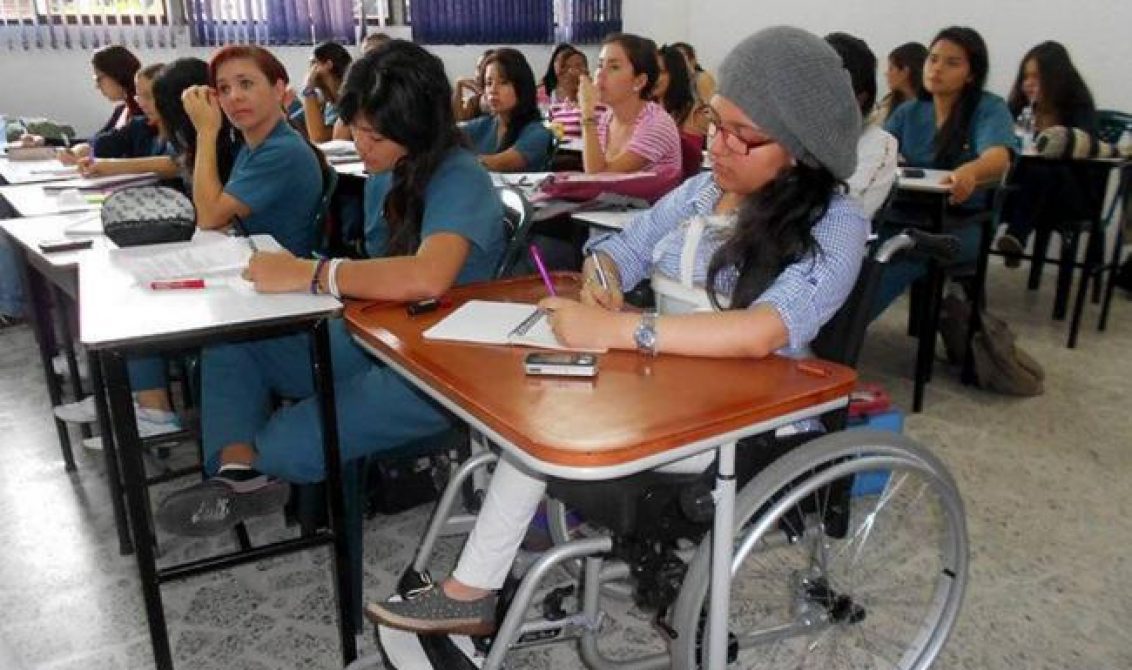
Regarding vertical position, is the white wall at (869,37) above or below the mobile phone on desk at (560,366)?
above

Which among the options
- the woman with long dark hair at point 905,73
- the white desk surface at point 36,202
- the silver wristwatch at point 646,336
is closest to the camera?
the silver wristwatch at point 646,336

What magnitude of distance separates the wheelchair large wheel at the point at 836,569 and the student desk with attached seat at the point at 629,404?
6cm

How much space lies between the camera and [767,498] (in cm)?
111

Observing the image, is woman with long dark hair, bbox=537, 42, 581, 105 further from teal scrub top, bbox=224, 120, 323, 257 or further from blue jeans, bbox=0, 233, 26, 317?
teal scrub top, bbox=224, 120, 323, 257

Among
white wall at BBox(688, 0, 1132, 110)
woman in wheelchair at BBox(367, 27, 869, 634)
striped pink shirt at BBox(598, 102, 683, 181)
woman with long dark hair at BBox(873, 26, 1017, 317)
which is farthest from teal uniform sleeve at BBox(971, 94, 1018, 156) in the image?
woman in wheelchair at BBox(367, 27, 869, 634)

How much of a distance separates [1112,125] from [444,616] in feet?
14.7

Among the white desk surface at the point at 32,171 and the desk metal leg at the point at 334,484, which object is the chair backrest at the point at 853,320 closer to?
the desk metal leg at the point at 334,484

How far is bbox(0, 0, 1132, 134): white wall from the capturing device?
4.66 m

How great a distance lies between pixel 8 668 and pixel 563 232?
6.14 feet

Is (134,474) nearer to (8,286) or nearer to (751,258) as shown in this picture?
(751,258)

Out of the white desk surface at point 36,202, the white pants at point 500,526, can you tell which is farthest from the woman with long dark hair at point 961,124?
the white desk surface at point 36,202

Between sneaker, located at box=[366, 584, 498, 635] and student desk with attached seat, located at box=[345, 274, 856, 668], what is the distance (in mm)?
107

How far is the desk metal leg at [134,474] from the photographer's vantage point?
4.28 feet

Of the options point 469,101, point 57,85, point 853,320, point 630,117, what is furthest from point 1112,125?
point 57,85
